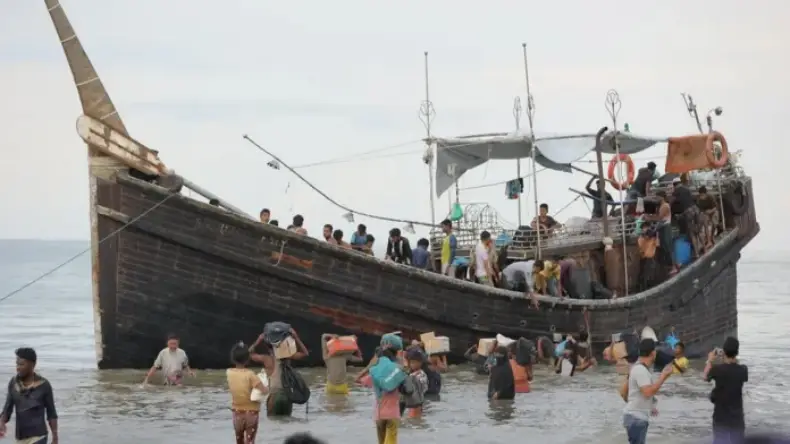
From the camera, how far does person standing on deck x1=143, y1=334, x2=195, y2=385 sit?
677 inches

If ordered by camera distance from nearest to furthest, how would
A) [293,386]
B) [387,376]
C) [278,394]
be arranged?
[387,376]
[293,386]
[278,394]

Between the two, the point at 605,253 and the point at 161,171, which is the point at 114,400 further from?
the point at 605,253

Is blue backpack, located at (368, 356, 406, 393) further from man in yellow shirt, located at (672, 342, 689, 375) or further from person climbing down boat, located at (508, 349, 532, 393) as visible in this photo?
man in yellow shirt, located at (672, 342, 689, 375)

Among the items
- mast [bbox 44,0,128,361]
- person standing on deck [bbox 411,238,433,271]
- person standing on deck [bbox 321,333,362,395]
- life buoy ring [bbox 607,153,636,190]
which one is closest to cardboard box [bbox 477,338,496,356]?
person standing on deck [bbox 321,333,362,395]

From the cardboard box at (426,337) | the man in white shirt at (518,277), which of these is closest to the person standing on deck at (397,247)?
the man in white shirt at (518,277)

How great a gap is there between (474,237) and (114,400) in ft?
22.7

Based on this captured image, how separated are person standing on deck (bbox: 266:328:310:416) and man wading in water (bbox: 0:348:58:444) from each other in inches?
193

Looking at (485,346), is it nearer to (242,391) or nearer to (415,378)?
(415,378)

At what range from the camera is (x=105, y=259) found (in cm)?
1780

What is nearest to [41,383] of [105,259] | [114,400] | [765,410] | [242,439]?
[242,439]

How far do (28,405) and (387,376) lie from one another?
3094 mm

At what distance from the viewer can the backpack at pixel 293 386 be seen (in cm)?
1469

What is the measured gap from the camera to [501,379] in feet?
53.8

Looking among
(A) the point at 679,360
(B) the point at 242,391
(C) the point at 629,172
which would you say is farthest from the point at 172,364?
(C) the point at 629,172
